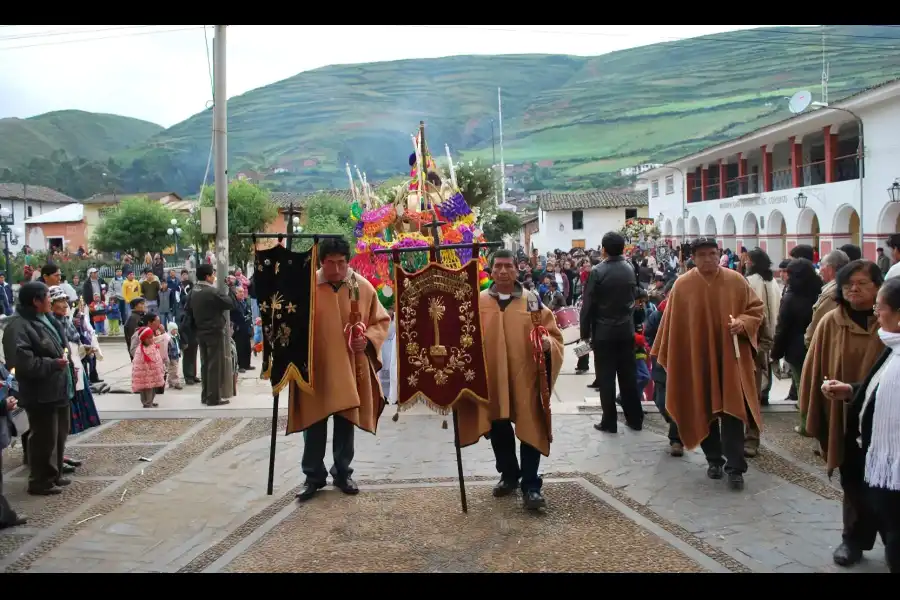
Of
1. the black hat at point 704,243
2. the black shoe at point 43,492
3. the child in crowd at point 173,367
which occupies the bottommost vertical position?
the black shoe at point 43,492

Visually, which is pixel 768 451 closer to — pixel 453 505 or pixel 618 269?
pixel 618 269

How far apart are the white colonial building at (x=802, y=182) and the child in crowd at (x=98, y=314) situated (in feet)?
65.8

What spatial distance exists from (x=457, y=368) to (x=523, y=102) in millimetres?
176775

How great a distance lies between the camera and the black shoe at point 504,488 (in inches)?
224

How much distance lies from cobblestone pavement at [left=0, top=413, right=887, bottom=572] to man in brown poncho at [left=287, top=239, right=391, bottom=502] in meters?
0.32

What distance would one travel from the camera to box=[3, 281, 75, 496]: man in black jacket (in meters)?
5.90

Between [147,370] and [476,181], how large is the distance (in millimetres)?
25060

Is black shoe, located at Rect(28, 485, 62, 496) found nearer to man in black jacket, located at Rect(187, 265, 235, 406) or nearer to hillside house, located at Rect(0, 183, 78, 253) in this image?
man in black jacket, located at Rect(187, 265, 235, 406)

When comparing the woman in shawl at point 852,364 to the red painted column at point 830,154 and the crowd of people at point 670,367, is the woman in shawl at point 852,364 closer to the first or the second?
the crowd of people at point 670,367

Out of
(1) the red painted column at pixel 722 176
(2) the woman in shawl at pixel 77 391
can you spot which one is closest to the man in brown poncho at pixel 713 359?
(2) the woman in shawl at pixel 77 391

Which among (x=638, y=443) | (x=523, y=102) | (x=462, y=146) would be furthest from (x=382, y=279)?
(x=523, y=102)

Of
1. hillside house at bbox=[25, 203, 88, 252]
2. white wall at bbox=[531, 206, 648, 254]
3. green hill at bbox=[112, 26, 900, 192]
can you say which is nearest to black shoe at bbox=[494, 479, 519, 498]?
white wall at bbox=[531, 206, 648, 254]

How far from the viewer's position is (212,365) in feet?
30.5

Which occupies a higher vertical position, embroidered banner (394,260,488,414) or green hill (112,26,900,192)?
green hill (112,26,900,192)
